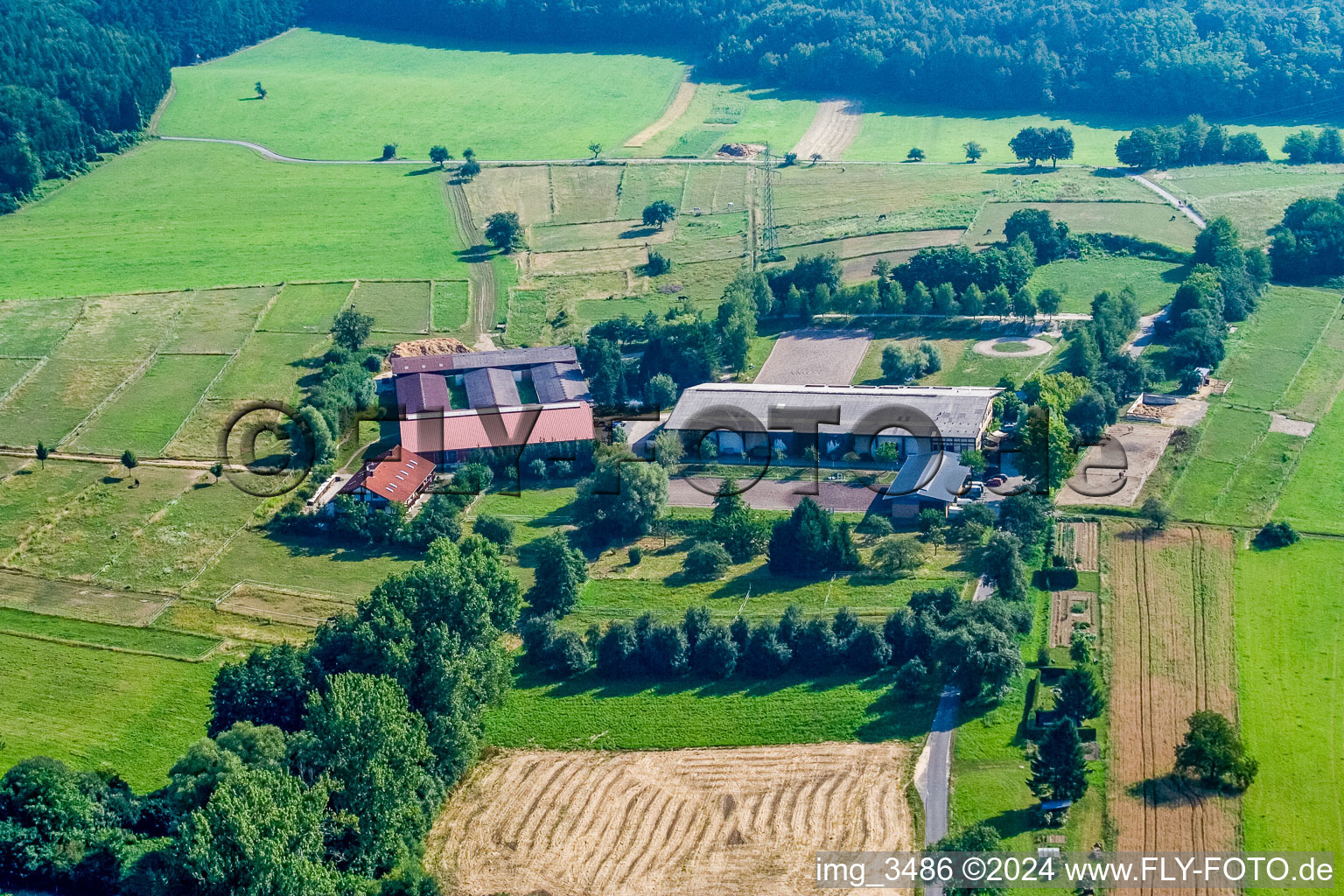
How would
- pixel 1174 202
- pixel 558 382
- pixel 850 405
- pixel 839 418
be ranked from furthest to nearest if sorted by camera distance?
pixel 1174 202, pixel 558 382, pixel 850 405, pixel 839 418

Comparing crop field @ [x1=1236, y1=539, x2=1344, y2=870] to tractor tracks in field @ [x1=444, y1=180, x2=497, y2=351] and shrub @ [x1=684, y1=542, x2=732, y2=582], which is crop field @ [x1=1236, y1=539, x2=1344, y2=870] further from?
tractor tracks in field @ [x1=444, y1=180, x2=497, y2=351]

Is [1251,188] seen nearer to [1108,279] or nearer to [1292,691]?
[1108,279]

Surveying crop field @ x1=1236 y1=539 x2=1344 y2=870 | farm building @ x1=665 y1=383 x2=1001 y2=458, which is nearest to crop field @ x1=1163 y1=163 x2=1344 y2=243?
farm building @ x1=665 y1=383 x2=1001 y2=458

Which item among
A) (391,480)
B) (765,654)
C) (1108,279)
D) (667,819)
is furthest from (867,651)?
(1108,279)

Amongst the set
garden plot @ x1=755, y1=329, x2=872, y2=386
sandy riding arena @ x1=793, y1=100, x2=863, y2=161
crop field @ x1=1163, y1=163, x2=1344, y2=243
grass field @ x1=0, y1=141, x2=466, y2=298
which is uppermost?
sandy riding arena @ x1=793, y1=100, x2=863, y2=161

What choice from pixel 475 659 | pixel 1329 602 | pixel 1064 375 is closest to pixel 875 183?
pixel 1064 375

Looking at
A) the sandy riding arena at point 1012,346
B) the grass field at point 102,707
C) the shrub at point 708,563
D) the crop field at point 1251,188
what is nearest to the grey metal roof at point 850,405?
the sandy riding arena at point 1012,346

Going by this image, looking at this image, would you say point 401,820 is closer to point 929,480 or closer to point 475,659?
point 475,659
